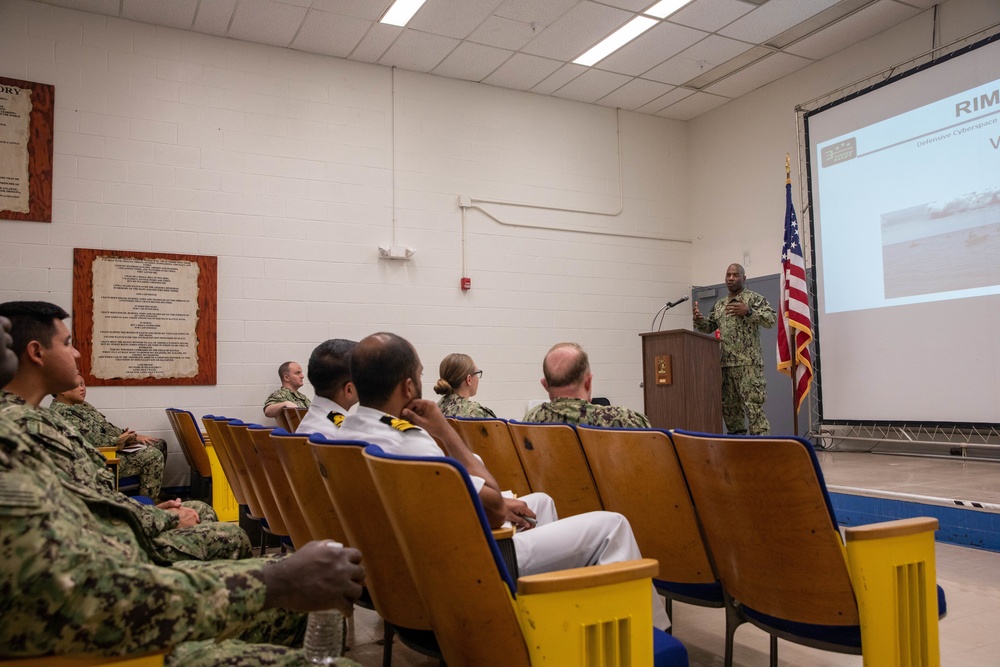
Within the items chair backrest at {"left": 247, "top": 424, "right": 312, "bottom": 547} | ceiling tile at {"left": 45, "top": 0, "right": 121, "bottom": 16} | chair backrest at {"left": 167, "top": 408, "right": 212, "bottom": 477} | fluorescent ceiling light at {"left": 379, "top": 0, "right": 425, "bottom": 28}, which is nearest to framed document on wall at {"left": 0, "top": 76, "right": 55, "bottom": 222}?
ceiling tile at {"left": 45, "top": 0, "right": 121, "bottom": 16}

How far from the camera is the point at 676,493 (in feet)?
5.83

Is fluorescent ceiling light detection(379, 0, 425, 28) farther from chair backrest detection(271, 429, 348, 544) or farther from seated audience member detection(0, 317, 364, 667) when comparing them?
seated audience member detection(0, 317, 364, 667)

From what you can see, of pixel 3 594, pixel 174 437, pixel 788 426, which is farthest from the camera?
pixel 788 426

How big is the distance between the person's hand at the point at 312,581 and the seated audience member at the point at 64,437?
358mm

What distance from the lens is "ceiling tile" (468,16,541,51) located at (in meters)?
5.71

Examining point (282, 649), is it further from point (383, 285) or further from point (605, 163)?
point (605, 163)

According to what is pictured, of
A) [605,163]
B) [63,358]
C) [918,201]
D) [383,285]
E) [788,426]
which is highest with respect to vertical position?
[605,163]

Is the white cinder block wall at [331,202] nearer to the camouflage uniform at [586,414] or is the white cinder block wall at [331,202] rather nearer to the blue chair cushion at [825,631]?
the camouflage uniform at [586,414]

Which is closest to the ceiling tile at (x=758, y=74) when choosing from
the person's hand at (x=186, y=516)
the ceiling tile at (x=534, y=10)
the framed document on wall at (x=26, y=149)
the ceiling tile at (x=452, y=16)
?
the ceiling tile at (x=534, y=10)

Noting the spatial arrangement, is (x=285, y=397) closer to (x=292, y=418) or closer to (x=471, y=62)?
(x=292, y=418)

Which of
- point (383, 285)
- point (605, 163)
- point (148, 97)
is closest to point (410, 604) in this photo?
point (383, 285)

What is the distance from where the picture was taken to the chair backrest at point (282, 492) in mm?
2256

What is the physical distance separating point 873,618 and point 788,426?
573 centimetres

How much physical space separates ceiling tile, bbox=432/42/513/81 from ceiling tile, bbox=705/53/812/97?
7.30 ft
